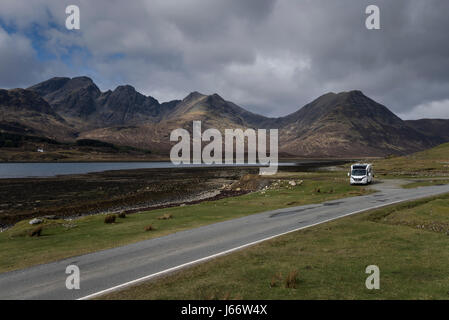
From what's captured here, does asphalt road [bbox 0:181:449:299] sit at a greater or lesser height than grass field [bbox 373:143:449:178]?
lesser

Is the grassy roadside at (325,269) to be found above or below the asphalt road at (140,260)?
above

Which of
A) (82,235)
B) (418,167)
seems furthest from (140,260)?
(418,167)

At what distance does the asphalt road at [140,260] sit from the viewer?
34.1 ft

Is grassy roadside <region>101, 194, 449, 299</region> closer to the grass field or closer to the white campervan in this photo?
the white campervan

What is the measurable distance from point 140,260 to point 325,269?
26.3ft

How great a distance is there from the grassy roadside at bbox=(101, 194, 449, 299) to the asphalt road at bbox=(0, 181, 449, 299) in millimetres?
1053

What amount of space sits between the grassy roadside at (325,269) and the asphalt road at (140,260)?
1.05 m

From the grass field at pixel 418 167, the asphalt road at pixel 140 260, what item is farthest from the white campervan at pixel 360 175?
the asphalt road at pixel 140 260

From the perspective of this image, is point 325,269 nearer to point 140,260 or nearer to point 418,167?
point 140,260

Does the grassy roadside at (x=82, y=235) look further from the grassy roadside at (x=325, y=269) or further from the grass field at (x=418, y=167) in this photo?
the grass field at (x=418, y=167)

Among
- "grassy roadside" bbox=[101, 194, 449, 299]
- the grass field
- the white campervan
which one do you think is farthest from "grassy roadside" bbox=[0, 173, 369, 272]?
the grass field

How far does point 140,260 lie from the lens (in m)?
13.5

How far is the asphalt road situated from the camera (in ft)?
34.1
